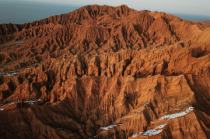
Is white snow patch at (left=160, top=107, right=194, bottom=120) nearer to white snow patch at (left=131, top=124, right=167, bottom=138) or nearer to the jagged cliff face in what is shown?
the jagged cliff face

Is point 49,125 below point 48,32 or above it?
below

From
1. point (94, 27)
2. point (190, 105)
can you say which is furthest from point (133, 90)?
point (94, 27)

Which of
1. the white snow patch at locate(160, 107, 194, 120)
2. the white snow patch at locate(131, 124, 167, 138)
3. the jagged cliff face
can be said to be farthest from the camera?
the white snow patch at locate(160, 107, 194, 120)

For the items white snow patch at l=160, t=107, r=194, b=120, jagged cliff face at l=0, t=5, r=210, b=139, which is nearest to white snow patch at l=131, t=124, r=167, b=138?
jagged cliff face at l=0, t=5, r=210, b=139

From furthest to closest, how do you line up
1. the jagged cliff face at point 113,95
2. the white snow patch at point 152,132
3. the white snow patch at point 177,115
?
the white snow patch at point 177,115
the jagged cliff face at point 113,95
the white snow patch at point 152,132

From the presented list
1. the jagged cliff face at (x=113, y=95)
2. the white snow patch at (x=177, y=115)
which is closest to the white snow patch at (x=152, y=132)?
the jagged cliff face at (x=113, y=95)

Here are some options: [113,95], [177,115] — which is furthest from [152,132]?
[113,95]

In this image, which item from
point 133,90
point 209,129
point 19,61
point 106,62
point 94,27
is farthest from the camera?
point 94,27

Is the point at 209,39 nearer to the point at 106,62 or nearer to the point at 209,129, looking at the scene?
the point at 106,62

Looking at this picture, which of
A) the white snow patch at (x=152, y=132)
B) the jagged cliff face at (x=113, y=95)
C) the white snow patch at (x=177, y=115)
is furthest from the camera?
the white snow patch at (x=177, y=115)

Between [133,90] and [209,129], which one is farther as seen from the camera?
[133,90]

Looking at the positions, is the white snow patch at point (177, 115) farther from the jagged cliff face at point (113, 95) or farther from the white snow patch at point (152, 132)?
the white snow patch at point (152, 132)
